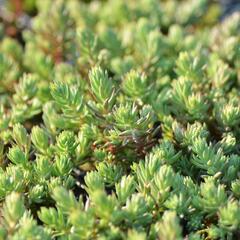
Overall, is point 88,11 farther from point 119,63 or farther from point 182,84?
point 182,84

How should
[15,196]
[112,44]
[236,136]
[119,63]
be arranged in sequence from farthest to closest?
1. [112,44]
2. [119,63]
3. [236,136]
4. [15,196]

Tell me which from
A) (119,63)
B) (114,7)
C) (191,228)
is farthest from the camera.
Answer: (114,7)

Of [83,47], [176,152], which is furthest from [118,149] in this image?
[83,47]

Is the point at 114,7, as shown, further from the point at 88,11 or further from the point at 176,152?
the point at 176,152

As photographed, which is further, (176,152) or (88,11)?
(88,11)

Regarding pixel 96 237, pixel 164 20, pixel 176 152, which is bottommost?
pixel 96 237

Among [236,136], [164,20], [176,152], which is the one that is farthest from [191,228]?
[164,20]

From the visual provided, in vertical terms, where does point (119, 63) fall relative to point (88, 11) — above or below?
below
